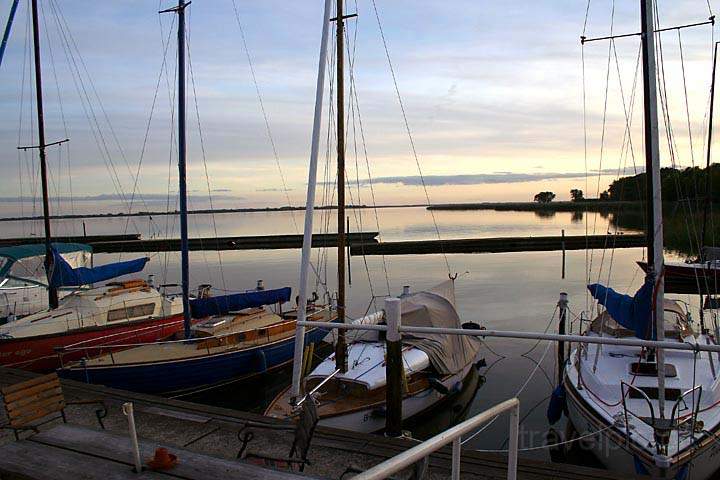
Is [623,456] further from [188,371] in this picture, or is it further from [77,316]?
[77,316]

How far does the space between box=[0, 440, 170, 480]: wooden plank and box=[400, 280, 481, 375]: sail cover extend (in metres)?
8.37

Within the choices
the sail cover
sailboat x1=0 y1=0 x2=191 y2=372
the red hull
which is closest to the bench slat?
the sail cover

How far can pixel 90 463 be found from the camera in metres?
3.80

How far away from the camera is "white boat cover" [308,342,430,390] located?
1079 cm

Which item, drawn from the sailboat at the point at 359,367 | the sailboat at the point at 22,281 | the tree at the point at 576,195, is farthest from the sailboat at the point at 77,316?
the tree at the point at 576,195

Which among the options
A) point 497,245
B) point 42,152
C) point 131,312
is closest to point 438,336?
point 131,312

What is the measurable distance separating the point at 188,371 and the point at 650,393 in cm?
1072

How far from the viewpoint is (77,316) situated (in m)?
16.7

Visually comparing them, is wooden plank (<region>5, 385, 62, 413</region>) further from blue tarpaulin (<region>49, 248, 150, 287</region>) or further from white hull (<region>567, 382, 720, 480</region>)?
blue tarpaulin (<region>49, 248, 150, 287</region>)

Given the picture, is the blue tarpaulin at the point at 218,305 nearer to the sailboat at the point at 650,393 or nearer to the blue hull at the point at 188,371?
the blue hull at the point at 188,371

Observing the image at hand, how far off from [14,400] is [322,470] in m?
3.51

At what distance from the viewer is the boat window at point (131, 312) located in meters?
17.5

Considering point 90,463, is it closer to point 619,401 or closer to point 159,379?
point 619,401

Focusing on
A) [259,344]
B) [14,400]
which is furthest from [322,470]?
[259,344]
